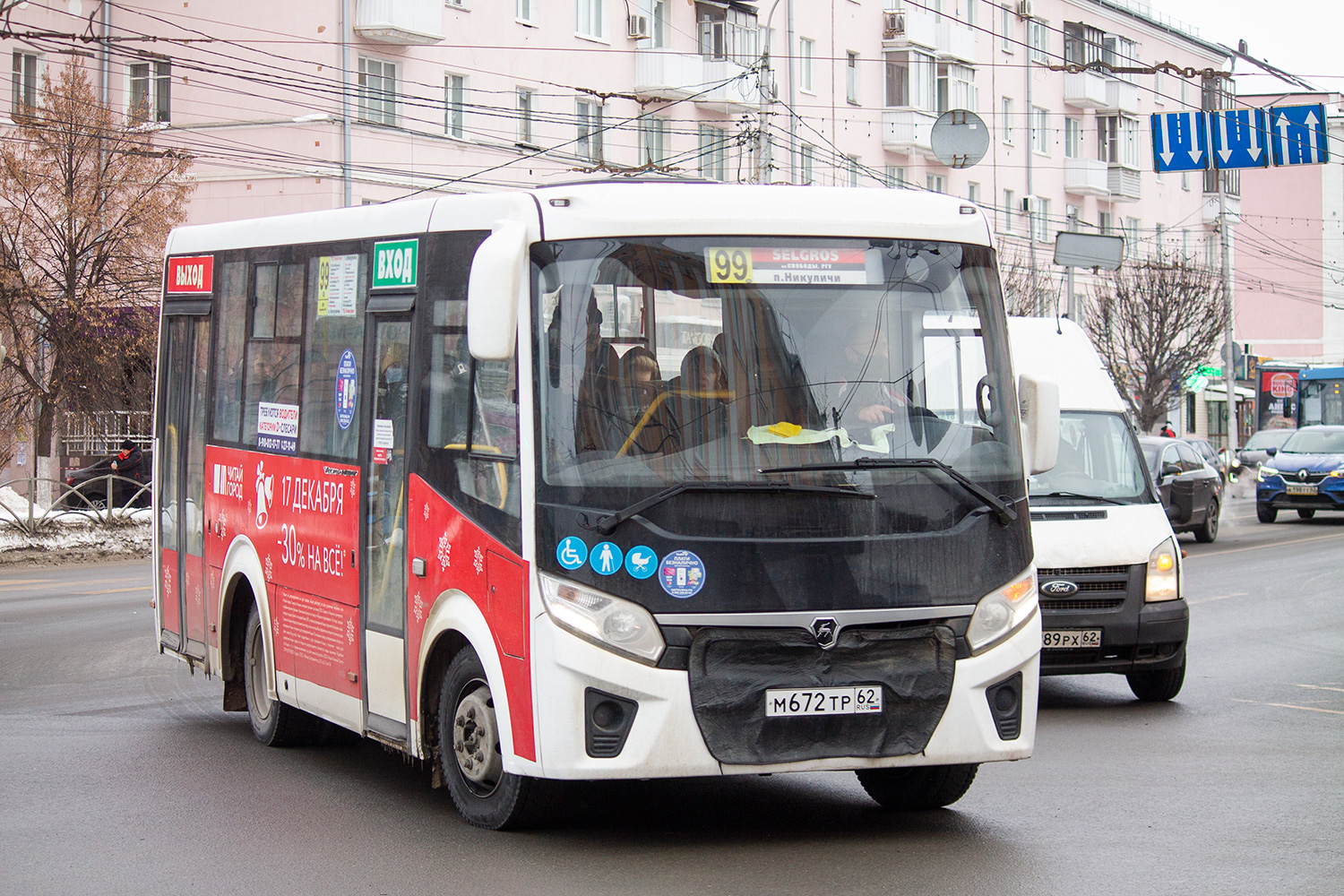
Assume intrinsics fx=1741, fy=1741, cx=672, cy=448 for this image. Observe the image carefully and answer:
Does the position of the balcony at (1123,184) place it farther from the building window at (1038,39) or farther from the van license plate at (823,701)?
the van license plate at (823,701)

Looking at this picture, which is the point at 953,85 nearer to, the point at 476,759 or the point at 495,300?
the point at 476,759

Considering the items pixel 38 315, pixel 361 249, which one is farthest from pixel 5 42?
pixel 361 249

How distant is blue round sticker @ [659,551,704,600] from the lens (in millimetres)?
6484

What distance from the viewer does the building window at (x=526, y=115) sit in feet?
132

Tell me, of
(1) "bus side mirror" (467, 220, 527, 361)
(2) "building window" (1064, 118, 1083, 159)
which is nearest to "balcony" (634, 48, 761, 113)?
(2) "building window" (1064, 118, 1083, 159)

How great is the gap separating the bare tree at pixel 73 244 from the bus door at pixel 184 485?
1891 cm

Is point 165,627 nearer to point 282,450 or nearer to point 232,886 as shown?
point 282,450

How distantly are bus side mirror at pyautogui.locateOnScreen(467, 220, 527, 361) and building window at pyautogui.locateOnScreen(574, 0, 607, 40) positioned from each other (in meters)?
36.3

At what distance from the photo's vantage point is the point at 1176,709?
36.0ft

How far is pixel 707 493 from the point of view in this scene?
21.5 ft

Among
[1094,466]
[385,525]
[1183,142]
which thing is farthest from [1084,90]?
[385,525]

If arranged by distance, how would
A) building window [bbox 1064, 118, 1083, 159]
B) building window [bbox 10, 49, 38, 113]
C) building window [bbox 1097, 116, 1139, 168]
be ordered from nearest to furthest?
building window [bbox 10, 49, 38, 113] < building window [bbox 1064, 118, 1083, 159] < building window [bbox 1097, 116, 1139, 168]

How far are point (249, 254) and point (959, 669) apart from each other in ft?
15.7

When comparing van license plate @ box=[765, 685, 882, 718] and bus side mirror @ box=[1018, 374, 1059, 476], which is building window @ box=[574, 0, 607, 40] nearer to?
bus side mirror @ box=[1018, 374, 1059, 476]
